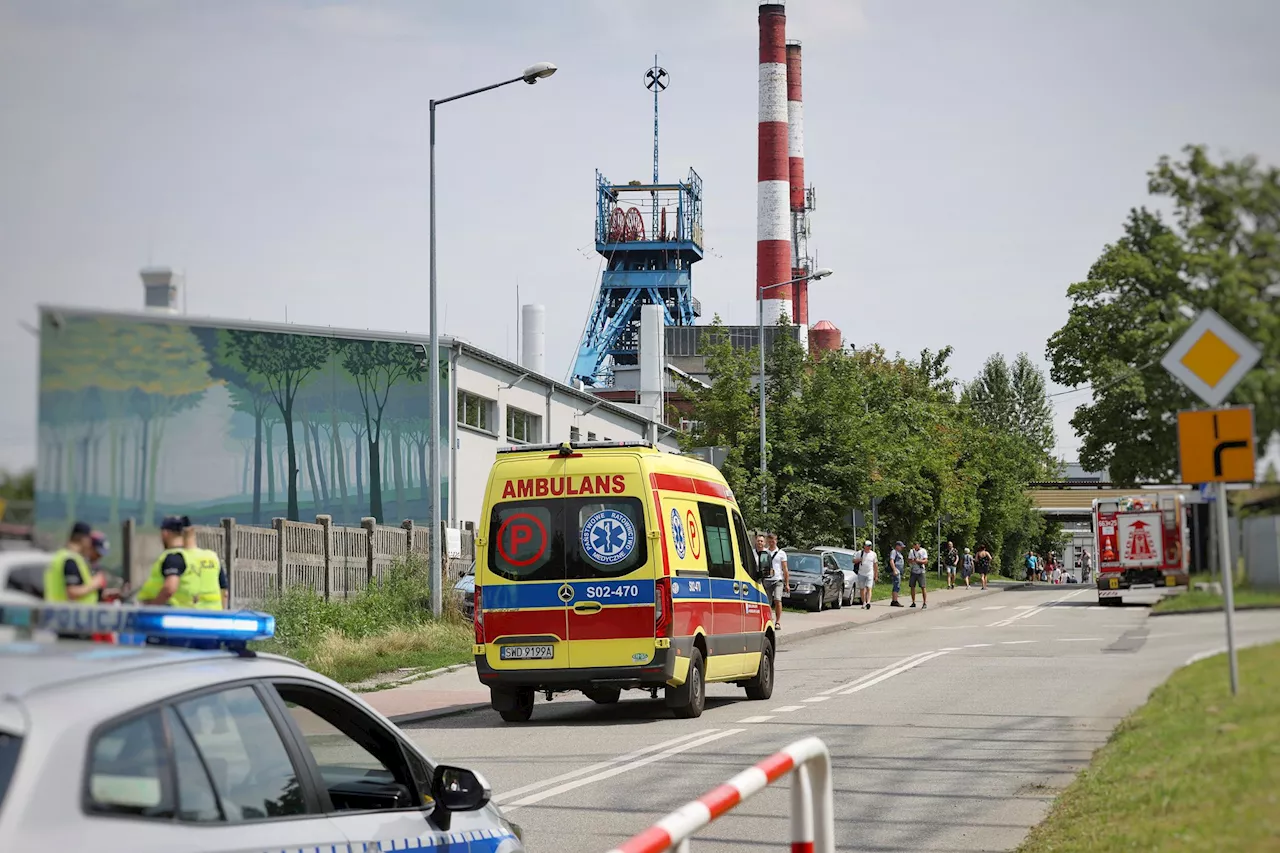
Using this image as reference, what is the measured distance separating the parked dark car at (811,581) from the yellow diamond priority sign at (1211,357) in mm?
36406

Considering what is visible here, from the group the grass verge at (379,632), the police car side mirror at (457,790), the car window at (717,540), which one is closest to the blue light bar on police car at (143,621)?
the police car side mirror at (457,790)

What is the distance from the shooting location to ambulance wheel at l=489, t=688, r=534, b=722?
53.2 ft

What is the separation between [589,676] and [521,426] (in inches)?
1213

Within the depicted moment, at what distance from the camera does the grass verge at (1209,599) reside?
11.6ft

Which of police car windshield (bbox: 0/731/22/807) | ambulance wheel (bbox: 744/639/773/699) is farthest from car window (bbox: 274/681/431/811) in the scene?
ambulance wheel (bbox: 744/639/773/699)

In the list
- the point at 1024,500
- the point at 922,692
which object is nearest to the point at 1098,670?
the point at 1024,500

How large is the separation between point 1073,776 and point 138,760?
8.76 meters

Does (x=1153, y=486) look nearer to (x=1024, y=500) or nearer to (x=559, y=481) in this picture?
(x=1024, y=500)

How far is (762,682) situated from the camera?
1830 cm

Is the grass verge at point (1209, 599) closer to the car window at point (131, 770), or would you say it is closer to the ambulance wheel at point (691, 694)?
the car window at point (131, 770)

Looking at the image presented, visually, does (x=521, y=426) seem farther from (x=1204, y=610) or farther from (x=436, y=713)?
(x=1204, y=610)

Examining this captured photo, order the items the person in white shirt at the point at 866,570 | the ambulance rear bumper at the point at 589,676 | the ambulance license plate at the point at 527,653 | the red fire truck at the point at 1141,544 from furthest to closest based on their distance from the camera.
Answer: the person in white shirt at the point at 866,570 < the ambulance license plate at the point at 527,653 < the ambulance rear bumper at the point at 589,676 < the red fire truck at the point at 1141,544

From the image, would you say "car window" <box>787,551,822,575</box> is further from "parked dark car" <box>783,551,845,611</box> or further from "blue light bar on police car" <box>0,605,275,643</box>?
"blue light bar on police car" <box>0,605,275,643</box>

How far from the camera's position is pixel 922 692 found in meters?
18.4
